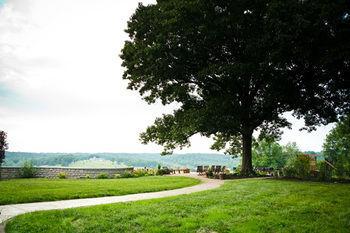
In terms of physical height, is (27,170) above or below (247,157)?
below

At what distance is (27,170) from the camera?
32188mm

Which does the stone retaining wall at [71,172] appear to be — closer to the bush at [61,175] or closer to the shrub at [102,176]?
the bush at [61,175]

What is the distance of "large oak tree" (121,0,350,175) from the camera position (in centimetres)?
2052

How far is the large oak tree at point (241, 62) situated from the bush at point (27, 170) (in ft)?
35.5

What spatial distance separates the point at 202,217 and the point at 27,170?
1019 inches

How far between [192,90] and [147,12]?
8.32 meters

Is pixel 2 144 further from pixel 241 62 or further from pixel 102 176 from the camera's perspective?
pixel 241 62

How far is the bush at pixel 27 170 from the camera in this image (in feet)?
105

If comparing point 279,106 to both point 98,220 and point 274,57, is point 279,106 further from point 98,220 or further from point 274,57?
point 98,220

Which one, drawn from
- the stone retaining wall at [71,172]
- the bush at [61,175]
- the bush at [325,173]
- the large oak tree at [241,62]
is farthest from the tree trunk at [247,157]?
the bush at [61,175]

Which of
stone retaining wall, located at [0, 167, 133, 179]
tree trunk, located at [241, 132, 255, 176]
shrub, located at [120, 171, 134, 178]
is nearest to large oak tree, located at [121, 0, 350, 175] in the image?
tree trunk, located at [241, 132, 255, 176]

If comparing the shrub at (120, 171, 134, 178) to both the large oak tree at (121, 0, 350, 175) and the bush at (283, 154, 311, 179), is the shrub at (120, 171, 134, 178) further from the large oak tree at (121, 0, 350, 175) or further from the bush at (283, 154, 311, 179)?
the bush at (283, 154, 311, 179)

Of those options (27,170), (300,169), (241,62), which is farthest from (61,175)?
(300,169)

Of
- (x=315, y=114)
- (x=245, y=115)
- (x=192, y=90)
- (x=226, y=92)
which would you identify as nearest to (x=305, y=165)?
(x=315, y=114)
